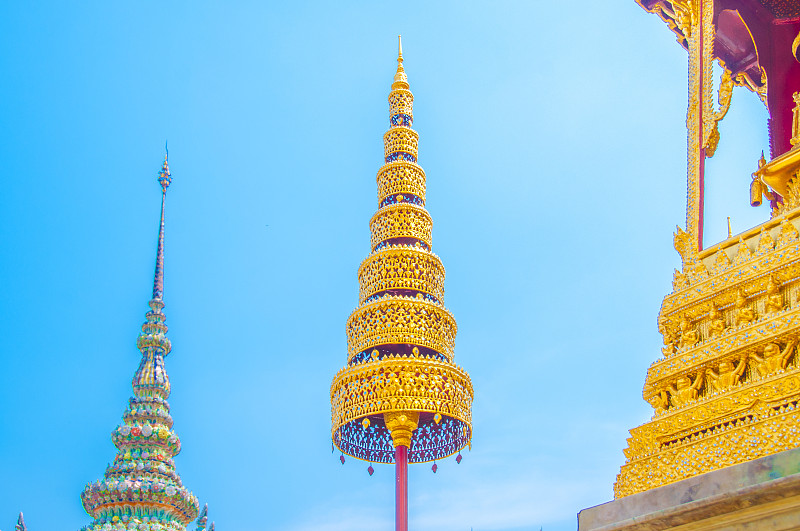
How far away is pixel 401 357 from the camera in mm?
14086

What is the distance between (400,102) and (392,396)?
6.64 meters

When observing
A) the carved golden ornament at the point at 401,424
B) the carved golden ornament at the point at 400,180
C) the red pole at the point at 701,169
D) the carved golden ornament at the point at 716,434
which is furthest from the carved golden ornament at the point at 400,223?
the carved golden ornament at the point at 716,434

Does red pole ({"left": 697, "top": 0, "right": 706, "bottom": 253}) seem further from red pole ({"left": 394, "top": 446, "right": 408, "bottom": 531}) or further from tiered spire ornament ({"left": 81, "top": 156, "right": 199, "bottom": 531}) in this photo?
tiered spire ornament ({"left": 81, "top": 156, "right": 199, "bottom": 531})

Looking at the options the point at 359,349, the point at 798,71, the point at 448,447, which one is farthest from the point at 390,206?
the point at 798,71

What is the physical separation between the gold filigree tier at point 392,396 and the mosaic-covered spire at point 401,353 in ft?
0.05

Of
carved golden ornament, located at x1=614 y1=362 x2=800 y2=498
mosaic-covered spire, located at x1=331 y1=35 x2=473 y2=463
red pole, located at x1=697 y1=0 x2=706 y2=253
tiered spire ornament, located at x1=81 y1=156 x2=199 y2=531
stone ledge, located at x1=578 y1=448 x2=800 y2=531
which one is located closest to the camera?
stone ledge, located at x1=578 y1=448 x2=800 y2=531

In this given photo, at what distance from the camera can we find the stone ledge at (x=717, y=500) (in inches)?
150

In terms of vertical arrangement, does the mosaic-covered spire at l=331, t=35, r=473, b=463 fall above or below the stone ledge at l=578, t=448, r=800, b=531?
above

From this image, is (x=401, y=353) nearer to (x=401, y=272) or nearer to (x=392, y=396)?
(x=392, y=396)

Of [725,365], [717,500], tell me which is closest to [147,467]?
[725,365]

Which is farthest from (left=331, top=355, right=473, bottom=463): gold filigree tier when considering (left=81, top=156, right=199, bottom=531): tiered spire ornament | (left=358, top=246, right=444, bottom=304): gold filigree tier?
(left=81, top=156, right=199, bottom=531): tiered spire ornament

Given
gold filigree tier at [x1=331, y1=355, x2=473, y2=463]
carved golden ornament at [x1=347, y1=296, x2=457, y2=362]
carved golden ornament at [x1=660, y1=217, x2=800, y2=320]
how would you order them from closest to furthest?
1. carved golden ornament at [x1=660, y1=217, x2=800, y2=320]
2. gold filigree tier at [x1=331, y1=355, x2=473, y2=463]
3. carved golden ornament at [x1=347, y1=296, x2=457, y2=362]

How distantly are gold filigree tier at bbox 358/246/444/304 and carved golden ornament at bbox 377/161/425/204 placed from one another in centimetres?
151

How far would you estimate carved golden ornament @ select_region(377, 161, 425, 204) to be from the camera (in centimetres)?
1697
